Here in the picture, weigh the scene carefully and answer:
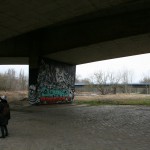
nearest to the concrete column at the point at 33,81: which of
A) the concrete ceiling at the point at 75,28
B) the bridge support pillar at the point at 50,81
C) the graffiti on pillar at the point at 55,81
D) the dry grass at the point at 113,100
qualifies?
the bridge support pillar at the point at 50,81

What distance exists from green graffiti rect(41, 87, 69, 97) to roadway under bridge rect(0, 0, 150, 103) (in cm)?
30

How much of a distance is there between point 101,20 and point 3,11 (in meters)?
8.22

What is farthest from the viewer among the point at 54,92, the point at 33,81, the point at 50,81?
the point at 54,92

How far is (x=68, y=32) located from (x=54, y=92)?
872 centimetres

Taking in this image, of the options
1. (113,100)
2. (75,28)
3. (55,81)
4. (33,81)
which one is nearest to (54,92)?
(55,81)

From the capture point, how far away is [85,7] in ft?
43.8

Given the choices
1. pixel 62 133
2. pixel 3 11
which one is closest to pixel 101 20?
pixel 3 11

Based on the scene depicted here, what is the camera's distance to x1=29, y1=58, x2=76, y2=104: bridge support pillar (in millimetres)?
26984

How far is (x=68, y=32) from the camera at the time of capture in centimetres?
2289

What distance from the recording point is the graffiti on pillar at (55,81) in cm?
2772

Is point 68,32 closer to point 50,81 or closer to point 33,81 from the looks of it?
point 33,81

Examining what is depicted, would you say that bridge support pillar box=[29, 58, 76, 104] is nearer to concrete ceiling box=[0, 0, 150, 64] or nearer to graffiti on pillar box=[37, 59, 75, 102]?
graffiti on pillar box=[37, 59, 75, 102]

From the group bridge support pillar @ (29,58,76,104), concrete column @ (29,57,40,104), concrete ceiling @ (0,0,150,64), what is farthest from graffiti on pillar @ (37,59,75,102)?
concrete ceiling @ (0,0,150,64)

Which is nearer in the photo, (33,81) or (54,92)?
(33,81)
